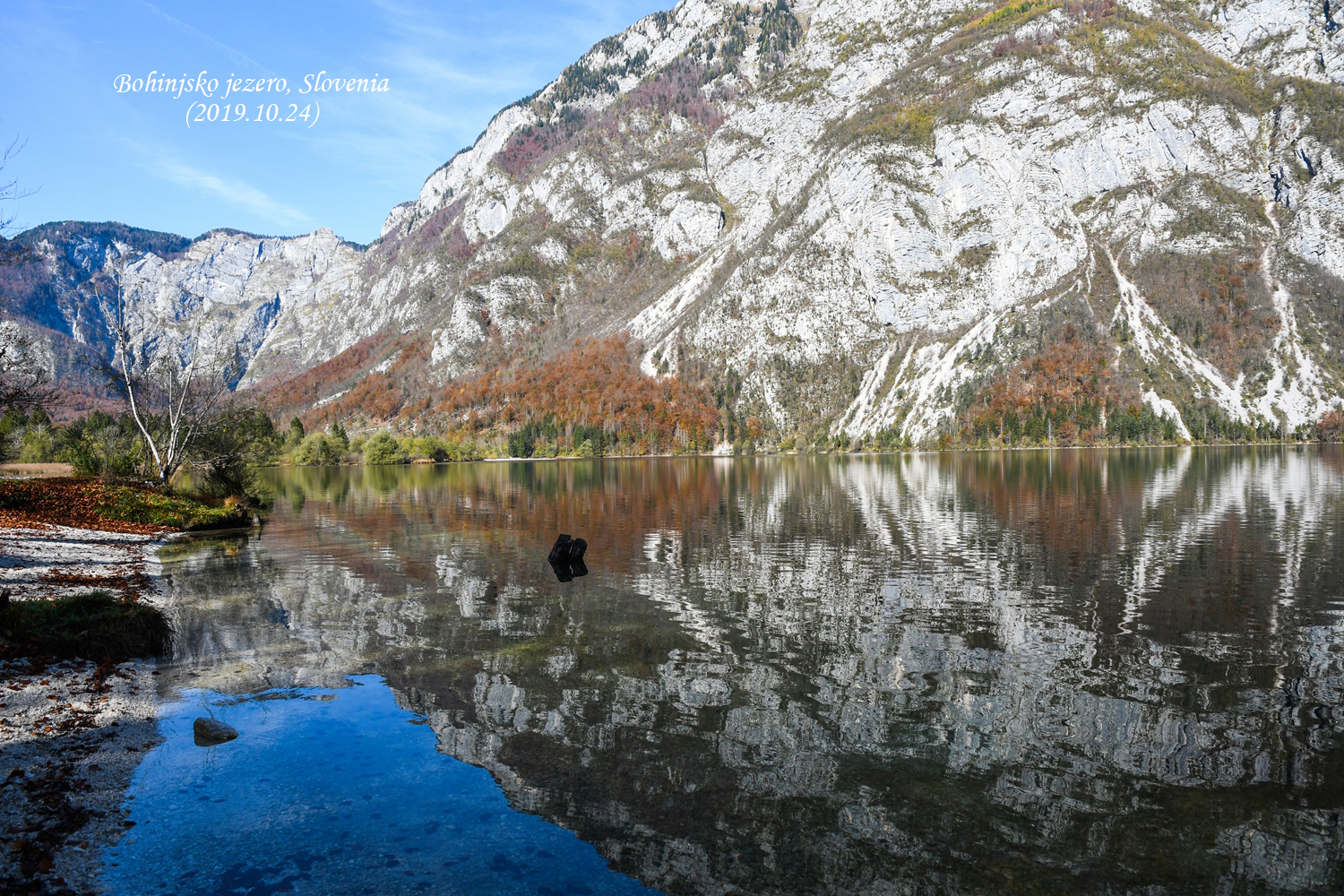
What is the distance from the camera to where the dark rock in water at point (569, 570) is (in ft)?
107

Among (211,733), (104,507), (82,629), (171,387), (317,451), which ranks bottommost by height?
(211,733)

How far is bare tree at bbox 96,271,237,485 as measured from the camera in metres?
49.6

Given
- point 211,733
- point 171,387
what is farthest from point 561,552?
point 171,387

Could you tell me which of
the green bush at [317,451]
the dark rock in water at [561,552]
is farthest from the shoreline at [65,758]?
the green bush at [317,451]

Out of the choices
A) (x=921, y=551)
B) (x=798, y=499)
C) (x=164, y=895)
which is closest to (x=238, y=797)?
(x=164, y=895)

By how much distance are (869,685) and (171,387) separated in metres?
55.1

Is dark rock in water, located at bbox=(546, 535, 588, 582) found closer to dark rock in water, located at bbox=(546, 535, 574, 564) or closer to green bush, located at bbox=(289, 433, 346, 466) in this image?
dark rock in water, located at bbox=(546, 535, 574, 564)

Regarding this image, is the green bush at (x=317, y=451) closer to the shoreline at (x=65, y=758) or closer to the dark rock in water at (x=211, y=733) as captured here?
the shoreline at (x=65, y=758)

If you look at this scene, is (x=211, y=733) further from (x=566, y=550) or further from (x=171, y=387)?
(x=171, y=387)

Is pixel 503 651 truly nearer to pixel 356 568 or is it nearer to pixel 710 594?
pixel 710 594

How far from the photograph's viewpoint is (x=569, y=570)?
34125 mm

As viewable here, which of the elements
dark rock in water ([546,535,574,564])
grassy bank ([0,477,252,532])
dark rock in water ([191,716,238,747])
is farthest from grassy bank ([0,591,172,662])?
grassy bank ([0,477,252,532])

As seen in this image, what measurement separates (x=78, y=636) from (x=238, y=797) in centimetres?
951

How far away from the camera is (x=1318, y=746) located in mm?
14086
